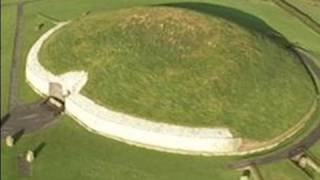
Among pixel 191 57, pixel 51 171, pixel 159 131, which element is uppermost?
pixel 191 57

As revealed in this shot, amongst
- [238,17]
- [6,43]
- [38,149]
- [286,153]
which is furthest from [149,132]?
[238,17]

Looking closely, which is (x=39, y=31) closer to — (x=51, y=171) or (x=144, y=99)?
(x=144, y=99)

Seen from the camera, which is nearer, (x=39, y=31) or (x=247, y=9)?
(x=39, y=31)

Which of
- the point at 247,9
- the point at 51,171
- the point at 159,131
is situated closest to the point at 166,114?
the point at 159,131

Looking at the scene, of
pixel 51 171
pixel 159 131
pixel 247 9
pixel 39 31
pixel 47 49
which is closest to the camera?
pixel 51 171

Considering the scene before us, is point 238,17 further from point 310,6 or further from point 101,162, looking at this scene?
point 101,162

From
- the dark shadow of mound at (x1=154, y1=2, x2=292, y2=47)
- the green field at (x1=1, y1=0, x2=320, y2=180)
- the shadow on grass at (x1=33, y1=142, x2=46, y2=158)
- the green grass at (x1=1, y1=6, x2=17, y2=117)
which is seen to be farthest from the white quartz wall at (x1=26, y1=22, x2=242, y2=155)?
the dark shadow of mound at (x1=154, y1=2, x2=292, y2=47)

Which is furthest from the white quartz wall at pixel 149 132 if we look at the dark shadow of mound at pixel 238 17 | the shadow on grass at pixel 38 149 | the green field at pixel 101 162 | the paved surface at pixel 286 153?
the dark shadow of mound at pixel 238 17
